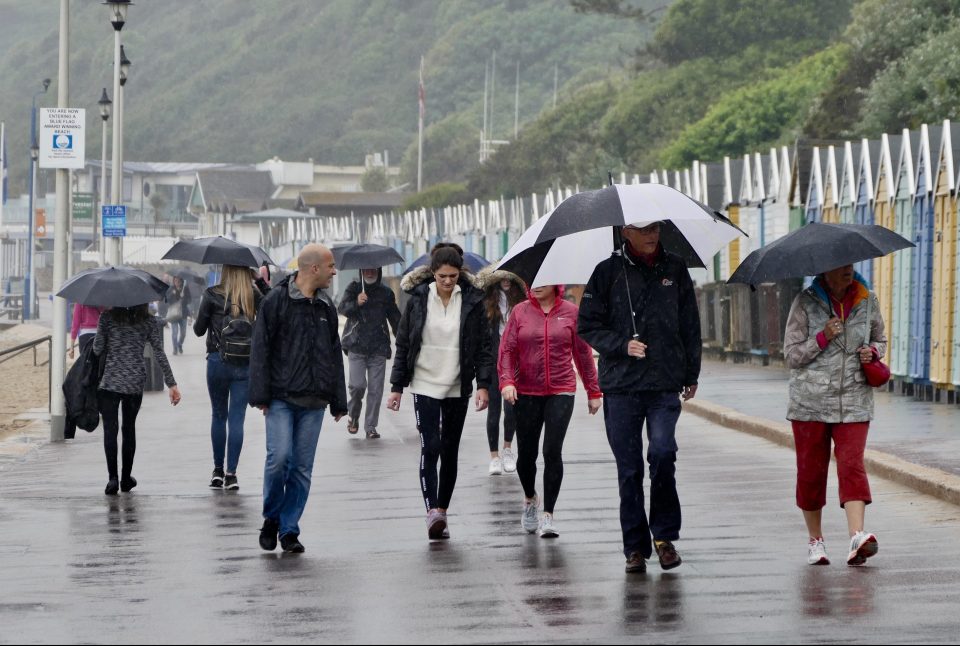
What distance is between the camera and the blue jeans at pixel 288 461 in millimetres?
10273

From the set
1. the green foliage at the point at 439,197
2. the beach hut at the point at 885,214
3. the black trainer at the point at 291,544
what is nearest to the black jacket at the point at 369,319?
the beach hut at the point at 885,214

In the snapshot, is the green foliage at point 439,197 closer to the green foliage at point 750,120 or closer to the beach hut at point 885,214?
the green foliage at point 750,120

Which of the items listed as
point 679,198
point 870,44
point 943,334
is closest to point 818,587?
point 679,198

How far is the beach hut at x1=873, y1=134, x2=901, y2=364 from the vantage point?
22.7m

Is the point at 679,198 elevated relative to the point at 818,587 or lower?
elevated

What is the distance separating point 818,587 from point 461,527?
3170 millimetres

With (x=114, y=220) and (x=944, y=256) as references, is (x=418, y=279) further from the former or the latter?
(x=114, y=220)

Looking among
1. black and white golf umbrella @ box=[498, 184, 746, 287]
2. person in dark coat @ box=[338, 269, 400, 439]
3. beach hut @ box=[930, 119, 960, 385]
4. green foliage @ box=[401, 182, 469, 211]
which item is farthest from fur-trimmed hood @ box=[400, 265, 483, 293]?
green foliage @ box=[401, 182, 469, 211]

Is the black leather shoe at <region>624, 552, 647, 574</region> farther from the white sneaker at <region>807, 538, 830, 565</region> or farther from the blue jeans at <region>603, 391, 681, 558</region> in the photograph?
the white sneaker at <region>807, 538, 830, 565</region>

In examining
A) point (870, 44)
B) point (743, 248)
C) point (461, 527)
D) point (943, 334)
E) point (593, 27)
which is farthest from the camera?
point (593, 27)

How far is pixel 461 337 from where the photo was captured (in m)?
10.8

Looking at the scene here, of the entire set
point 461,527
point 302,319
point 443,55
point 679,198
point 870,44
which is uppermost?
point 443,55

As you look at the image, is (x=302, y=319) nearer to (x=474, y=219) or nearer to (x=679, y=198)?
(x=679, y=198)

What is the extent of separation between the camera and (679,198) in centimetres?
948
